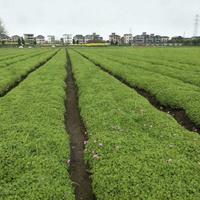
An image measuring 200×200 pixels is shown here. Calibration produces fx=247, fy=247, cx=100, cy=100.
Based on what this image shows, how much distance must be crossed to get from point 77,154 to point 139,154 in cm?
217

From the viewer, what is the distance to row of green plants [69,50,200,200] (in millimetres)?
6082

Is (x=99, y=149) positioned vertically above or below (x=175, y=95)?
above

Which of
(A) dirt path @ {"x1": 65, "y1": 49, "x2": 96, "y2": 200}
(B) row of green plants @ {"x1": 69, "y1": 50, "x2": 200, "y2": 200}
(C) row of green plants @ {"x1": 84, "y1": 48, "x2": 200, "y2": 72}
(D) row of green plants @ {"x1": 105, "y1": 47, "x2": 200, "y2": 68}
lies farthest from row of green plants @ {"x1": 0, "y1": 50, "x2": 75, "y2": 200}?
(D) row of green plants @ {"x1": 105, "y1": 47, "x2": 200, "y2": 68}

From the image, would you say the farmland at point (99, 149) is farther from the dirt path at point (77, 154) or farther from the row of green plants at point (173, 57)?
the row of green plants at point (173, 57)

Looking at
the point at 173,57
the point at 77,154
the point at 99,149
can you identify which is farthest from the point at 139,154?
the point at 173,57

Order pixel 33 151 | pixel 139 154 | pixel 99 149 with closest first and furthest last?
1. pixel 139 154
2. pixel 33 151
3. pixel 99 149

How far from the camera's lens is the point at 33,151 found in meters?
7.92

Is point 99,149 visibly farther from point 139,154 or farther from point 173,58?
point 173,58

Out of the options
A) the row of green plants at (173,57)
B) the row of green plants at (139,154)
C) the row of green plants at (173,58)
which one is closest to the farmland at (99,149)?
the row of green plants at (139,154)

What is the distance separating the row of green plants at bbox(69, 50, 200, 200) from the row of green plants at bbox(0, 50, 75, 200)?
96 cm

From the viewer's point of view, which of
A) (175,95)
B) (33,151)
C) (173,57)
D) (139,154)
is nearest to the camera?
(139,154)

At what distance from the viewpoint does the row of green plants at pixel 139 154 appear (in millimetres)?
6082

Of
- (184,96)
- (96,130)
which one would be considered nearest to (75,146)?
(96,130)

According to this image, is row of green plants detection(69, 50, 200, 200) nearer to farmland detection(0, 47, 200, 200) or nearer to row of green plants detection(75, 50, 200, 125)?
farmland detection(0, 47, 200, 200)
